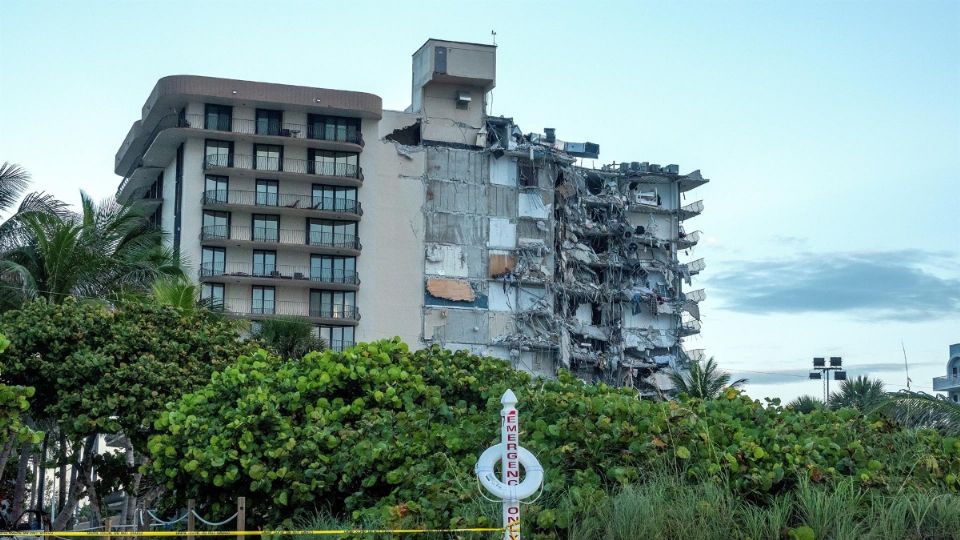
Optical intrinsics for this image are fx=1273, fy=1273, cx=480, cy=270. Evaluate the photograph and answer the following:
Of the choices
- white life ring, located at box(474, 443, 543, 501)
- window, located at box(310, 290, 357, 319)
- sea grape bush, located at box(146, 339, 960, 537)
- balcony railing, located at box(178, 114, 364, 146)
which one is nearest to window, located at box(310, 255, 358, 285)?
window, located at box(310, 290, 357, 319)

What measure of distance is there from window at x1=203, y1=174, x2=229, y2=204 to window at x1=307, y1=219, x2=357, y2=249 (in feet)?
16.6

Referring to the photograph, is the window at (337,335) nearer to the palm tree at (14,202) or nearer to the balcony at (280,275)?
the balcony at (280,275)

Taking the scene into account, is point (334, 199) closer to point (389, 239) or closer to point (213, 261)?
point (389, 239)

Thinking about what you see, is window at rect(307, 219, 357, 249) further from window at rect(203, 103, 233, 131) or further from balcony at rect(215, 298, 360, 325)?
window at rect(203, 103, 233, 131)

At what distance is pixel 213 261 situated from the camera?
70938mm

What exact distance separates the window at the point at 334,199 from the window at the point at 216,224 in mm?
5024

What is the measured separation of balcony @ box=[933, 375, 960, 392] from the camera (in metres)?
91.1

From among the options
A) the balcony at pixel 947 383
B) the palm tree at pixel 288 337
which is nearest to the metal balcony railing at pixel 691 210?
the balcony at pixel 947 383

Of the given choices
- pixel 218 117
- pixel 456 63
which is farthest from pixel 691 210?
pixel 218 117

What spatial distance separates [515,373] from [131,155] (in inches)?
2503

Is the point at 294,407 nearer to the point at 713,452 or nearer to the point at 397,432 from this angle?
the point at 397,432

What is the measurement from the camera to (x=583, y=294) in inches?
3418

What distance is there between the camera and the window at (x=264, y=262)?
235ft

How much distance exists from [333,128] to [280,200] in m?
5.49
